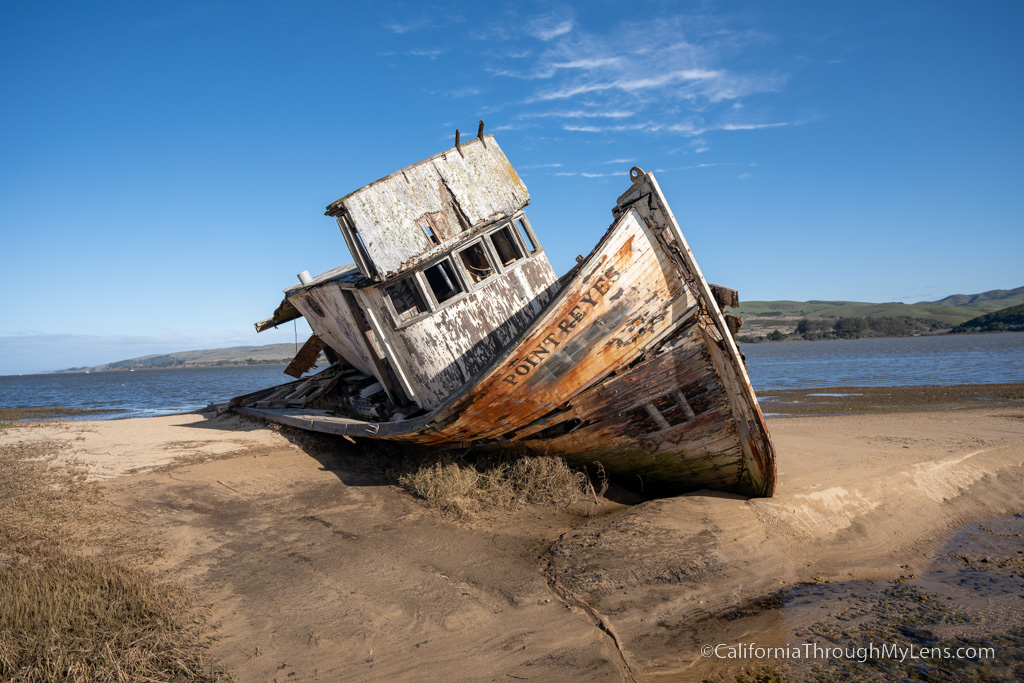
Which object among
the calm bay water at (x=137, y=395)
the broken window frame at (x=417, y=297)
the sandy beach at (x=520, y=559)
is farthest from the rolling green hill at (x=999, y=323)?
the broken window frame at (x=417, y=297)

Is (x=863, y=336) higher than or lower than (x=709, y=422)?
lower

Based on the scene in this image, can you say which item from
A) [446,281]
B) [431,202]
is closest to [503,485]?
[446,281]

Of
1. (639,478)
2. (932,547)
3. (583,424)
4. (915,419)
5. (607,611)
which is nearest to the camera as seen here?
(607,611)

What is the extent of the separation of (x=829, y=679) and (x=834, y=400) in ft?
53.8

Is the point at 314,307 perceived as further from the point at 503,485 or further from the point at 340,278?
the point at 503,485

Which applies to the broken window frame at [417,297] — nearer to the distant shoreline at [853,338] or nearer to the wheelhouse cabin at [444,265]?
the wheelhouse cabin at [444,265]

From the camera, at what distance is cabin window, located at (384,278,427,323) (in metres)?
7.72

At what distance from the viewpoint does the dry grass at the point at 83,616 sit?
3613 millimetres

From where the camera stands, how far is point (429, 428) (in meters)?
6.26

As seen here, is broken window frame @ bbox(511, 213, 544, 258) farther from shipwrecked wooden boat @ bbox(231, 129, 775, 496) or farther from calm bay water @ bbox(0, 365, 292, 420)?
calm bay water @ bbox(0, 365, 292, 420)

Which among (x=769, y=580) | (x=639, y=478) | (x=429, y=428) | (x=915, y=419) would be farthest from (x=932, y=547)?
(x=915, y=419)

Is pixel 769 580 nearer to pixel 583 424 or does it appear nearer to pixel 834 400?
pixel 583 424

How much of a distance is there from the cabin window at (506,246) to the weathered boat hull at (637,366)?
237 centimetres

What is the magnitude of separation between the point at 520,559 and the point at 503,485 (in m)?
1.31
